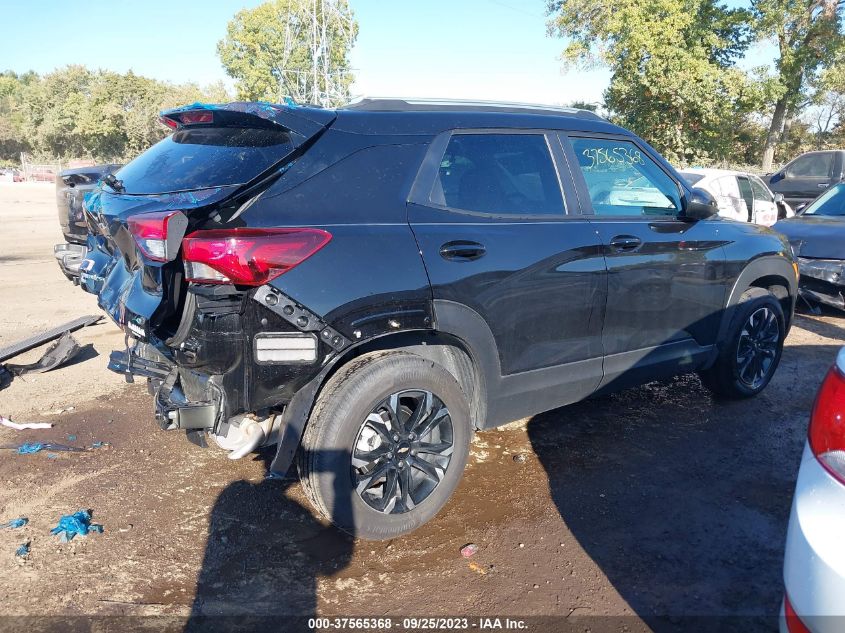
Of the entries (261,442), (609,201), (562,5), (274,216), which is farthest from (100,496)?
(562,5)

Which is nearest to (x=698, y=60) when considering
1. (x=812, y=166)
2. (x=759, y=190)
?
(x=812, y=166)

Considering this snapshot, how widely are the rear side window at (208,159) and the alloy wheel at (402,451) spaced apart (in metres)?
1.20

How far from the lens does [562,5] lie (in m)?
25.9

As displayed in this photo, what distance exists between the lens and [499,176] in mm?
3498

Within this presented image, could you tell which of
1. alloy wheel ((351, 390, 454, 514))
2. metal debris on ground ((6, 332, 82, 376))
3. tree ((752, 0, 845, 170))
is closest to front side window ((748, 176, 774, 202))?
alloy wheel ((351, 390, 454, 514))

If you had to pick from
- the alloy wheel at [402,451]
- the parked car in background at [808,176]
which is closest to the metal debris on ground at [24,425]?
the alloy wheel at [402,451]

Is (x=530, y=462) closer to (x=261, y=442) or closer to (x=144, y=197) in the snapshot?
(x=261, y=442)

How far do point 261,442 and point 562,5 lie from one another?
26925mm

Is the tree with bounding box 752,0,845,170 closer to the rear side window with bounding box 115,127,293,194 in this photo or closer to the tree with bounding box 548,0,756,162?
the tree with bounding box 548,0,756,162

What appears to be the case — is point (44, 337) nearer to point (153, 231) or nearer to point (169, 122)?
point (169, 122)

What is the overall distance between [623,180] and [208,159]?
245 cm

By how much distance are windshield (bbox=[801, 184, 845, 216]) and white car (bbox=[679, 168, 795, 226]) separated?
1.04m

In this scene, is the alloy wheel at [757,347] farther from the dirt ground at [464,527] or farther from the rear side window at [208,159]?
the rear side window at [208,159]

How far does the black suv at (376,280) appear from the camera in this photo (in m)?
2.72
